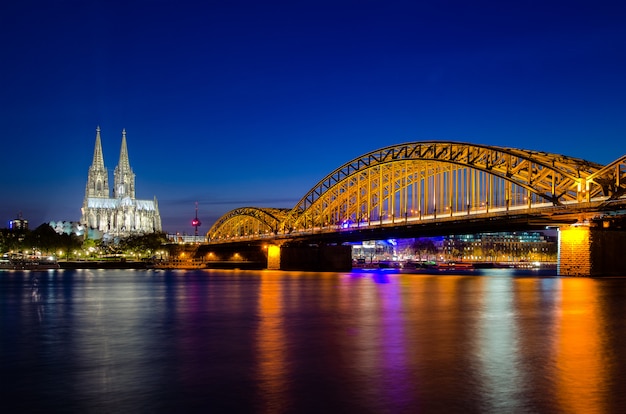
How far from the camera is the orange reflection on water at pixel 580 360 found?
13.7 metres

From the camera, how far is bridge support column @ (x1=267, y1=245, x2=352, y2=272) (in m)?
125

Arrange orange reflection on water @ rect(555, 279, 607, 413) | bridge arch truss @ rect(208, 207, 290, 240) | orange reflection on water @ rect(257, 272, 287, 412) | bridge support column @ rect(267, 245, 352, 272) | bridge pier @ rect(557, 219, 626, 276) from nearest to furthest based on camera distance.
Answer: orange reflection on water @ rect(555, 279, 607, 413) → orange reflection on water @ rect(257, 272, 287, 412) → bridge pier @ rect(557, 219, 626, 276) → bridge support column @ rect(267, 245, 352, 272) → bridge arch truss @ rect(208, 207, 290, 240)

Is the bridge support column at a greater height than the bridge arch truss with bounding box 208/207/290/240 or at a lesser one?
lesser

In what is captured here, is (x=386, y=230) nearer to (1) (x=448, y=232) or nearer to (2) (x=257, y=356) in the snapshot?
(1) (x=448, y=232)

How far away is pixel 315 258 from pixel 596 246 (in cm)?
6685

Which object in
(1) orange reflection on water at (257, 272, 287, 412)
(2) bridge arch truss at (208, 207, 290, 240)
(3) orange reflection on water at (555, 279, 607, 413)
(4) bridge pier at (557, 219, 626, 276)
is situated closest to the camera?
(3) orange reflection on water at (555, 279, 607, 413)

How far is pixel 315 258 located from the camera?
12656cm

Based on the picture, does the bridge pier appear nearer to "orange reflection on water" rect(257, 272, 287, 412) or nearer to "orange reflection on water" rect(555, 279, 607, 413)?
"orange reflection on water" rect(555, 279, 607, 413)

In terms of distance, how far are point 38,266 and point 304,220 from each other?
5041 centimetres

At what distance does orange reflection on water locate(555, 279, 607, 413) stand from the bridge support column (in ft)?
298

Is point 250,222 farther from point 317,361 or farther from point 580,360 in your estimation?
point 580,360

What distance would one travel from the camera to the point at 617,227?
2554 inches

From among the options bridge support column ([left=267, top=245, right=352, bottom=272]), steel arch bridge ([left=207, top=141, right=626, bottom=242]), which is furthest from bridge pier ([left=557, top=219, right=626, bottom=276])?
bridge support column ([left=267, top=245, right=352, bottom=272])

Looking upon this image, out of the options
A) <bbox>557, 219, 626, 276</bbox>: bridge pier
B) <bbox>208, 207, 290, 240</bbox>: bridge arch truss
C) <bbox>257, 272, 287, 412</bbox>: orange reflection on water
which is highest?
<bbox>208, 207, 290, 240</bbox>: bridge arch truss
